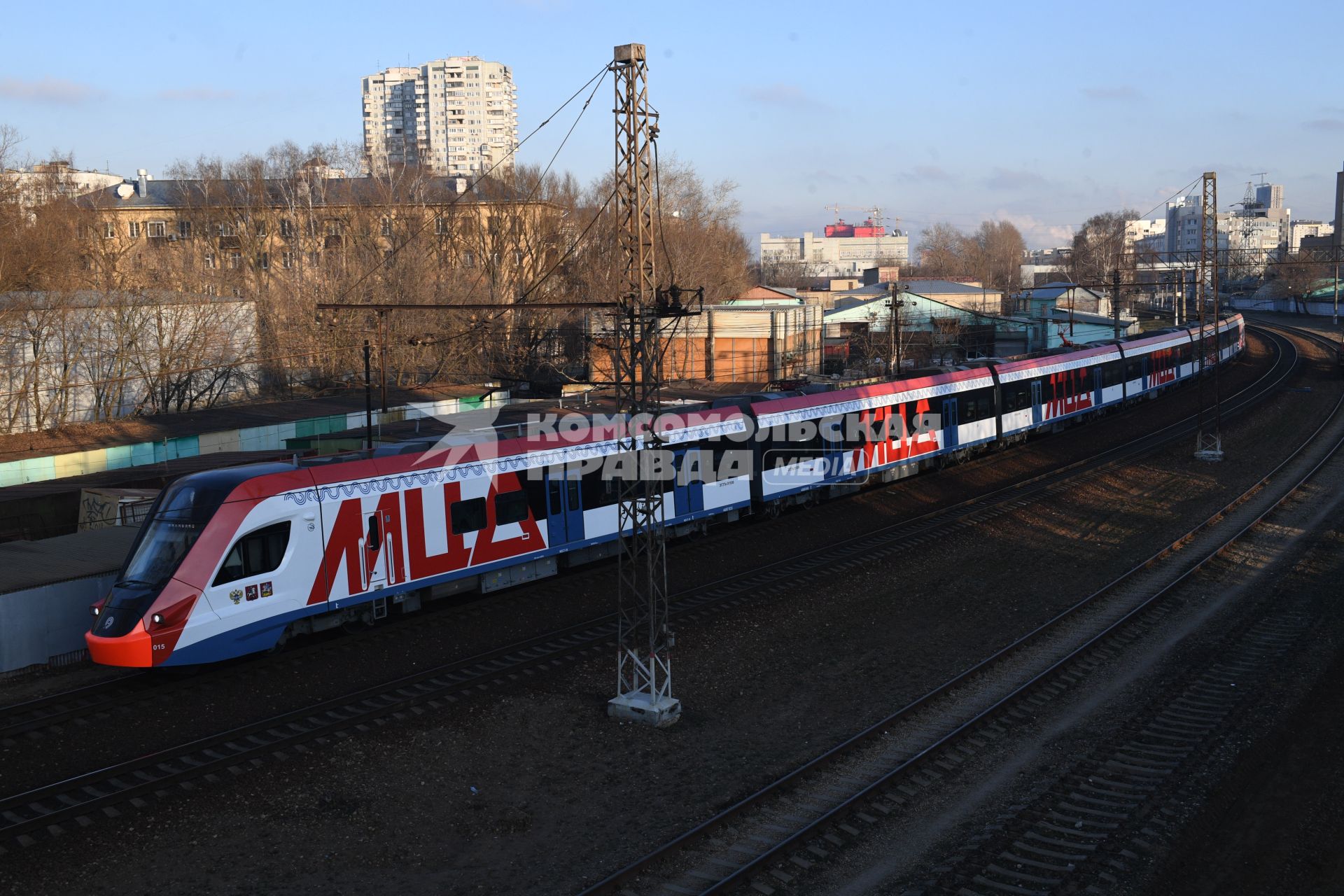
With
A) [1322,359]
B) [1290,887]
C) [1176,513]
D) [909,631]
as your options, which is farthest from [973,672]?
[1322,359]

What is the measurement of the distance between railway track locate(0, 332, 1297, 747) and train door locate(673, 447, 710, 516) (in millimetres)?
1881

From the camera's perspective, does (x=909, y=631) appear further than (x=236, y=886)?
Yes

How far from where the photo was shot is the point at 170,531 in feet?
40.4

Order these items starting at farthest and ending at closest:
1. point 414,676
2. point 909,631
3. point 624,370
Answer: point 909,631 < point 414,676 < point 624,370

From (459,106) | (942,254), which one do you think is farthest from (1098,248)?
(459,106)

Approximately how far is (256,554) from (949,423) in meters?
19.0

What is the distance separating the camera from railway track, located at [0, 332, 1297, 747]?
11445 millimetres

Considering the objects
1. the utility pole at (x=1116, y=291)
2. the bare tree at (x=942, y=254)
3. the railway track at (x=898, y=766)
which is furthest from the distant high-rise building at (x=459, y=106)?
the railway track at (x=898, y=766)

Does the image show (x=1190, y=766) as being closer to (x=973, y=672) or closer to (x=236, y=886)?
(x=973, y=672)

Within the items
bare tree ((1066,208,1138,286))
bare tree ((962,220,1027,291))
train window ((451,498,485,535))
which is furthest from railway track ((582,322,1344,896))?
bare tree ((962,220,1027,291))

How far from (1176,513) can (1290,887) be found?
16.3 m

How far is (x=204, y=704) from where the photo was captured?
11984 mm

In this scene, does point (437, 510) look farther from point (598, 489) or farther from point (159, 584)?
point (159, 584)

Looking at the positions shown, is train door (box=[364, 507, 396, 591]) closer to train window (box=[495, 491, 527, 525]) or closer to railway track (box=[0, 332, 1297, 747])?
railway track (box=[0, 332, 1297, 747])
